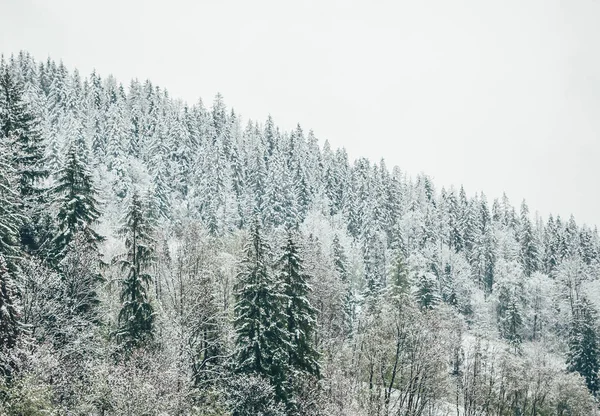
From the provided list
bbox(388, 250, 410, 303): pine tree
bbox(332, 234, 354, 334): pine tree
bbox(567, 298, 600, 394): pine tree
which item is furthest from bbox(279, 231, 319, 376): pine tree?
bbox(567, 298, 600, 394): pine tree

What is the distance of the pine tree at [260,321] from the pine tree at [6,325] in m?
15.2

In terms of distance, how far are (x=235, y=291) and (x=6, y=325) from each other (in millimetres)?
17969

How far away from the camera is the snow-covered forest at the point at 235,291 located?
26641mm

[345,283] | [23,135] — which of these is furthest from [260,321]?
[345,283]

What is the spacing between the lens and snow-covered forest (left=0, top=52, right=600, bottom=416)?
2664cm

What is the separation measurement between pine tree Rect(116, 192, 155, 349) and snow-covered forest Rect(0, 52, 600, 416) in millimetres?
127

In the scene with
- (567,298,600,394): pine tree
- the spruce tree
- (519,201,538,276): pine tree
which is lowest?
(567,298,600,394): pine tree

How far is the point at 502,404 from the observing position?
49875 millimetres

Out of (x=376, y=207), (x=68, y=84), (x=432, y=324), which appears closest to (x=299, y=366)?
(x=432, y=324)

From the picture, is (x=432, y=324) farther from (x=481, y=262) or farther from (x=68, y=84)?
(x=68, y=84)

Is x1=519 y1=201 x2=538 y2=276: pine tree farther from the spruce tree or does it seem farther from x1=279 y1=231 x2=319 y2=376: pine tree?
the spruce tree

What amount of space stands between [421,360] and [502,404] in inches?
692

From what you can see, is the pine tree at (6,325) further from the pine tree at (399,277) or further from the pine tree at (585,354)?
the pine tree at (585,354)

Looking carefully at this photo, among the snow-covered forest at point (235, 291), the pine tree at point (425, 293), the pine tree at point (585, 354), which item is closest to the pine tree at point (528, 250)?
the snow-covered forest at point (235, 291)
